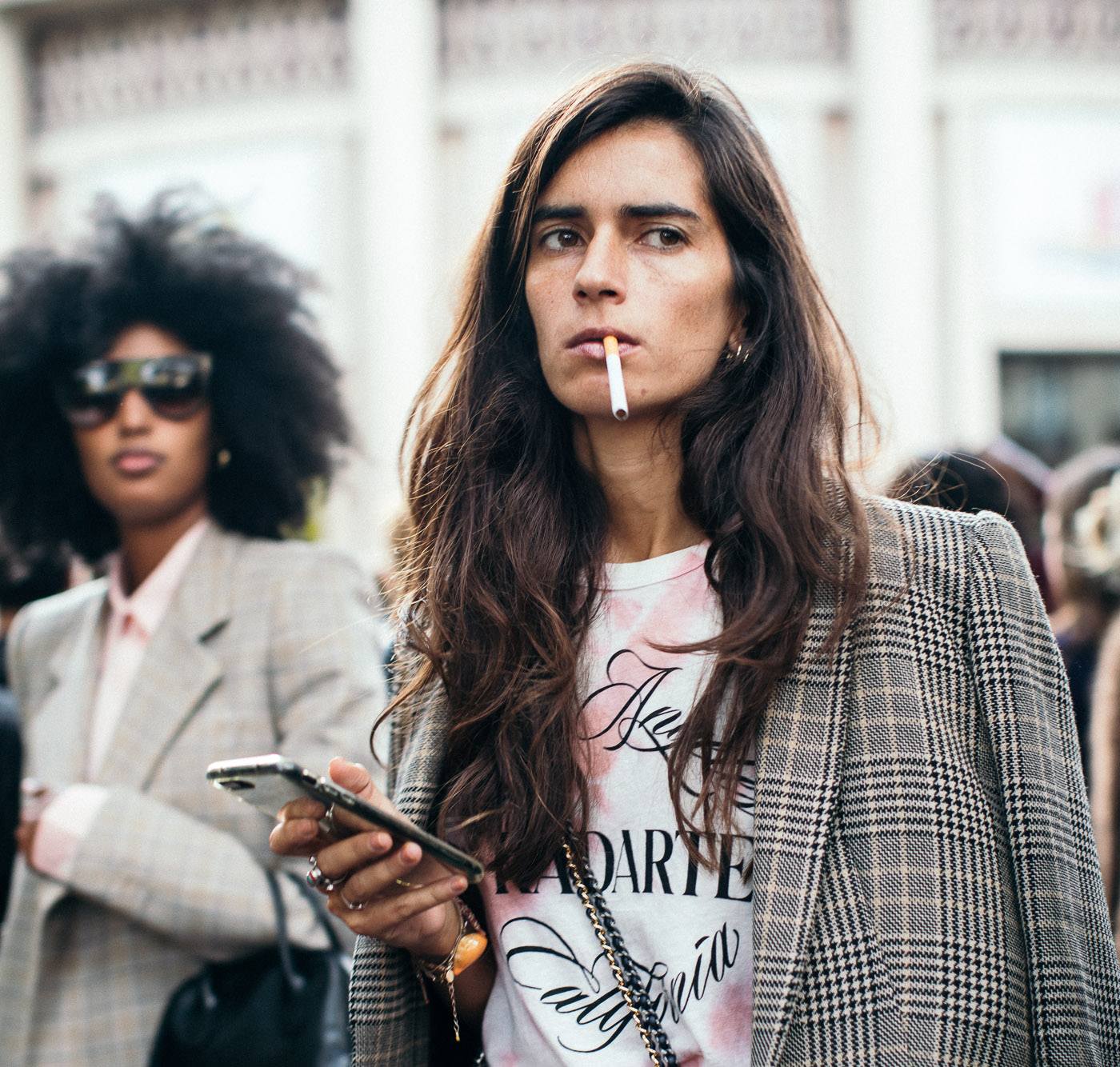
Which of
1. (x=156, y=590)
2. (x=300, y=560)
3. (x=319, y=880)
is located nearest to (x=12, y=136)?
(x=156, y=590)

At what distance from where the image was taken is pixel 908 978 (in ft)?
4.83

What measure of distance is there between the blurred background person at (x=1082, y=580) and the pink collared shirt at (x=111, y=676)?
2287 millimetres

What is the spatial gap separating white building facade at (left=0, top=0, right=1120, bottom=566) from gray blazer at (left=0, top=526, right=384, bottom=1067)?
39.9 ft

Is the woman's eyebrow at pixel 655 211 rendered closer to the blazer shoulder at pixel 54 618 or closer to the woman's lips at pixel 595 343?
the woman's lips at pixel 595 343

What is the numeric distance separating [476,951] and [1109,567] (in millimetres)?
2463

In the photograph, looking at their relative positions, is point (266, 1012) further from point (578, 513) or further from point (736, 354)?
point (736, 354)

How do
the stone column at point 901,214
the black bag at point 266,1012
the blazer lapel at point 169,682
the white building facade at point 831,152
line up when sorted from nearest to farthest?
the black bag at point 266,1012, the blazer lapel at point 169,682, the stone column at point 901,214, the white building facade at point 831,152

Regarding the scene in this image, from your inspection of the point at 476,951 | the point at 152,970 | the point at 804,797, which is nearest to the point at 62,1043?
the point at 152,970

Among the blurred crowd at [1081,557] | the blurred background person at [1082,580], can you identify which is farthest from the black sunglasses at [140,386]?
the blurred background person at [1082,580]

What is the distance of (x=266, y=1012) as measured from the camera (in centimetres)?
221

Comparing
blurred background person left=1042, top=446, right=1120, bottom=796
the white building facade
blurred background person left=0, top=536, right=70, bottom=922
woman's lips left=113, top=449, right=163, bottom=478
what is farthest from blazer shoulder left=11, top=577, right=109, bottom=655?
the white building facade

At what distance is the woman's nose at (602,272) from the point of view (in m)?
1.71

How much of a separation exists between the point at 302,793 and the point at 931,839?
801mm

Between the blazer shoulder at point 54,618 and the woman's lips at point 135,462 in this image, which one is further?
the blazer shoulder at point 54,618
